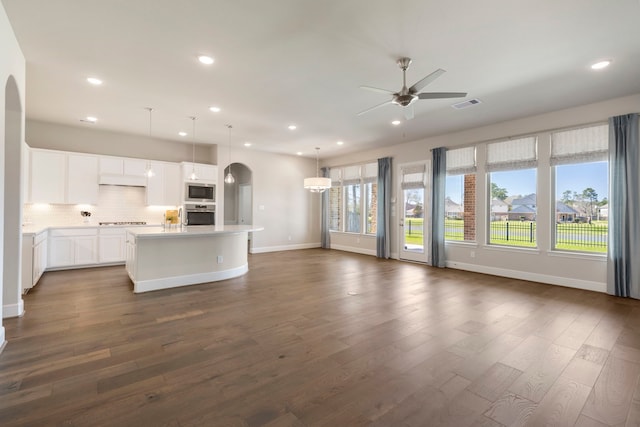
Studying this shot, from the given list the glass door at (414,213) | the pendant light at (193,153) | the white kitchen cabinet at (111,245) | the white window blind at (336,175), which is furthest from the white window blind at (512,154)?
the white kitchen cabinet at (111,245)

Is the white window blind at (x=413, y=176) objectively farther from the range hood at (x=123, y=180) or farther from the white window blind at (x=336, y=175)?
the range hood at (x=123, y=180)

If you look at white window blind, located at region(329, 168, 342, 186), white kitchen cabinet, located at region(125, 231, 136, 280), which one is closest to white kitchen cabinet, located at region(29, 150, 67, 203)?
white kitchen cabinet, located at region(125, 231, 136, 280)

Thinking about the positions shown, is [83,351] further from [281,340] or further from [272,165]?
[272,165]

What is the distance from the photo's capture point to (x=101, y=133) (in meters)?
6.80

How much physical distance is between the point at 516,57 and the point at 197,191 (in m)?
6.90

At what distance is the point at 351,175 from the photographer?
371 inches

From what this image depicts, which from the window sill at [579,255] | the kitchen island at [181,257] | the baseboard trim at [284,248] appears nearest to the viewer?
the kitchen island at [181,257]

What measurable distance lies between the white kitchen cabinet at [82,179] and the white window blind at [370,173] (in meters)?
6.71

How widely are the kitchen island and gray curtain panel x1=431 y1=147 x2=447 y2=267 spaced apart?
13.9 feet

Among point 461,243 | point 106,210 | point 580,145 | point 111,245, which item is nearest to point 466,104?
point 580,145

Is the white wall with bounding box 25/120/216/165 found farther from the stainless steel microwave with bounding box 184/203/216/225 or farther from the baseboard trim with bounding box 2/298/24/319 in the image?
the baseboard trim with bounding box 2/298/24/319

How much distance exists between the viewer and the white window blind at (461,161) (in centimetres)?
645

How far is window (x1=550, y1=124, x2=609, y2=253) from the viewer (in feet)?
16.1

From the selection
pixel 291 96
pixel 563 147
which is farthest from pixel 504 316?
pixel 291 96
